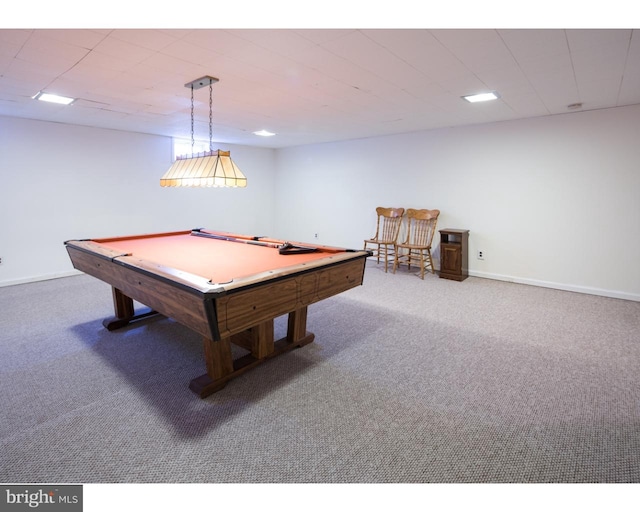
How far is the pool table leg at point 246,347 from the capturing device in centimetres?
221

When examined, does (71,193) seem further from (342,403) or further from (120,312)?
(342,403)

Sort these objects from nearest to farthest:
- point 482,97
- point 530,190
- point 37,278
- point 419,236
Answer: point 482,97, point 530,190, point 37,278, point 419,236

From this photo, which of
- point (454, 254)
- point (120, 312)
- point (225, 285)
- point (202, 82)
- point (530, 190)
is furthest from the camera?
point (454, 254)

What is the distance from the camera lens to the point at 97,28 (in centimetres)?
190

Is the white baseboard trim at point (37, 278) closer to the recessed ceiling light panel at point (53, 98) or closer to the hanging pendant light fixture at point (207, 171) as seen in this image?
the recessed ceiling light panel at point (53, 98)

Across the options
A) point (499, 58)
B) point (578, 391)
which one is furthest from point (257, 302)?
point (499, 58)

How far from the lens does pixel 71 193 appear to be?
4895 millimetres

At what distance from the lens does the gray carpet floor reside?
5.23 ft

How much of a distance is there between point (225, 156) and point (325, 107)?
1.50 m

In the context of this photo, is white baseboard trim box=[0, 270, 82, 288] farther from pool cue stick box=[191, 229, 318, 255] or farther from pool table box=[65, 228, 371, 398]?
pool cue stick box=[191, 229, 318, 255]

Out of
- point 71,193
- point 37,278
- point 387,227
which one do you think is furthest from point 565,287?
point 37,278

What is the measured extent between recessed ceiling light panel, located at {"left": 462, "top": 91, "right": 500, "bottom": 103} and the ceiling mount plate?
7.83ft
